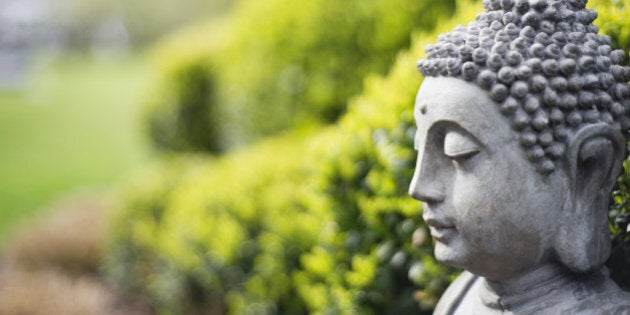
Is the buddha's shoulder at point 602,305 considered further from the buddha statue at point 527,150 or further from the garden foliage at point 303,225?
the garden foliage at point 303,225

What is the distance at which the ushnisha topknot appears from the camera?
6.20 ft

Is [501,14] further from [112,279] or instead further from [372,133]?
[112,279]

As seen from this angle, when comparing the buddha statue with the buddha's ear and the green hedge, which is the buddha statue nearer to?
the buddha's ear

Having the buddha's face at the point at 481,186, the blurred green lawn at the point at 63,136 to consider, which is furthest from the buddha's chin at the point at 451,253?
the blurred green lawn at the point at 63,136

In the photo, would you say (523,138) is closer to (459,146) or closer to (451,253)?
(459,146)

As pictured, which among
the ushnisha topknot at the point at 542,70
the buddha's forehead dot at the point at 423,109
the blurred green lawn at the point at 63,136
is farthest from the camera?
the blurred green lawn at the point at 63,136

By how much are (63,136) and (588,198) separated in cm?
1571

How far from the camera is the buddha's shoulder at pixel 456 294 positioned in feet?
7.57

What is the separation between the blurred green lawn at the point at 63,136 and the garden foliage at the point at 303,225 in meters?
3.60

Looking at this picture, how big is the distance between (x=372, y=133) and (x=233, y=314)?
74.2 inches

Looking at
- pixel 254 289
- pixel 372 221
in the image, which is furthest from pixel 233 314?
pixel 372 221

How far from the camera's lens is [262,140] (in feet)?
21.0

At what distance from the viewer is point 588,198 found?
1967 millimetres

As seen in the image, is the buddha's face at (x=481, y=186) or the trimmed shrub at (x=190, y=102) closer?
the buddha's face at (x=481, y=186)
